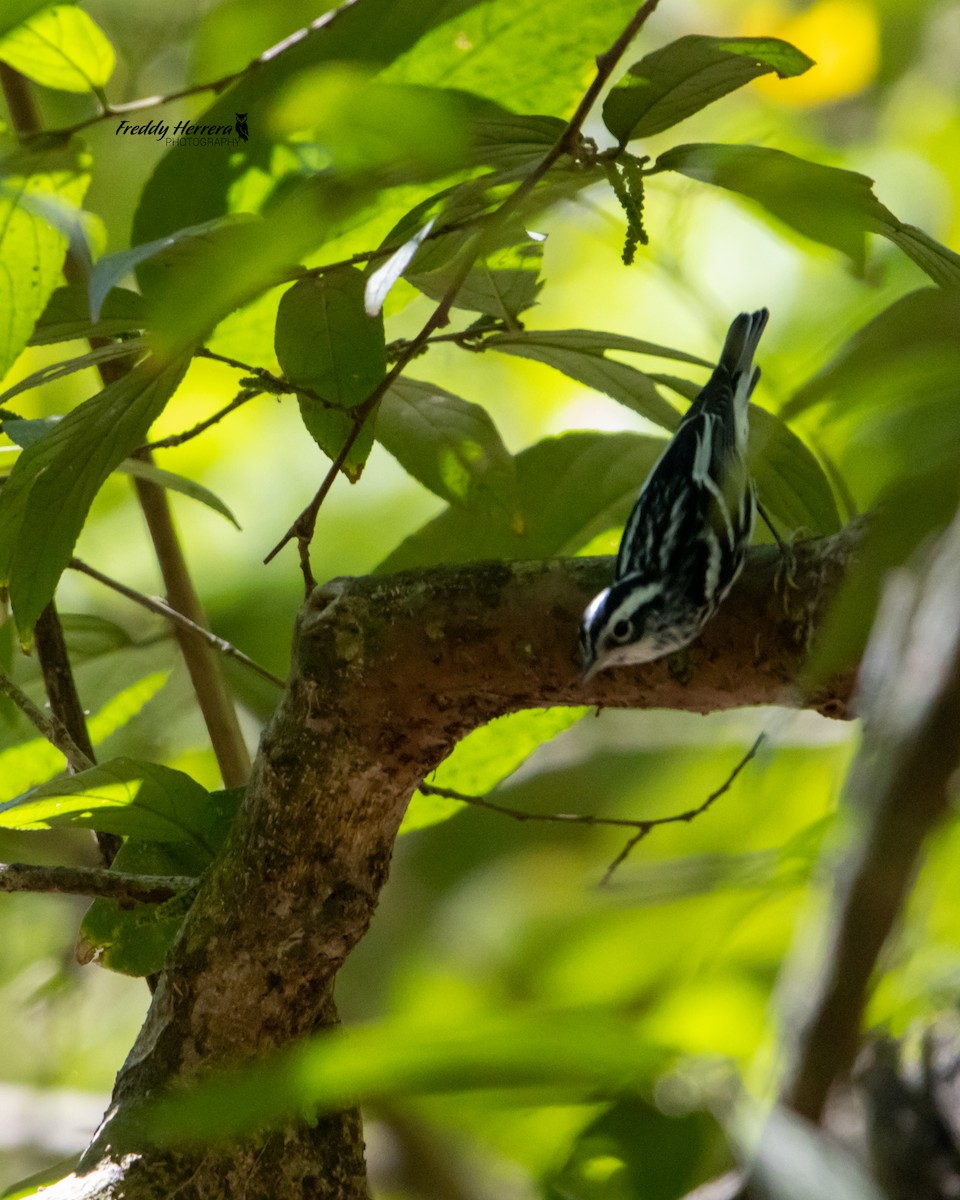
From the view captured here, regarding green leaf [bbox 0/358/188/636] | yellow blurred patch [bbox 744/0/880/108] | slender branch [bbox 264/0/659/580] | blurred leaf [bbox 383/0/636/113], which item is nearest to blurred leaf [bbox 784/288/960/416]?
slender branch [bbox 264/0/659/580]

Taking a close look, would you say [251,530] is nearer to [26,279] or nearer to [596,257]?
[596,257]

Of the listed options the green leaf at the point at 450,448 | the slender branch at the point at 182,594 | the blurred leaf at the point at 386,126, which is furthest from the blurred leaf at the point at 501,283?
the blurred leaf at the point at 386,126

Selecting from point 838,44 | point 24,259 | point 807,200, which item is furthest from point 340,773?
point 838,44

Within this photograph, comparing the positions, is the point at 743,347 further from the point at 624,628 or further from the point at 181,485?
the point at 181,485

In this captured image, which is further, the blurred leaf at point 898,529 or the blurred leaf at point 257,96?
the blurred leaf at point 257,96

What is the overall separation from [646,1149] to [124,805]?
1066 mm

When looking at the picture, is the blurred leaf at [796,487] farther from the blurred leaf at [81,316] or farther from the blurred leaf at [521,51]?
the blurred leaf at [81,316]

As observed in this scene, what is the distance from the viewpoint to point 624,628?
136cm

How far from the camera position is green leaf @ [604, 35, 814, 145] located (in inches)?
49.6

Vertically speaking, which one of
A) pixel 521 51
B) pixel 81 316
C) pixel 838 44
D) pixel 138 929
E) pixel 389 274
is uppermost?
pixel 838 44

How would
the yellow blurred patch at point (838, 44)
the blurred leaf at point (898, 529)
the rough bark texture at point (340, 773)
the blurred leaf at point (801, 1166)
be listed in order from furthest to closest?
the yellow blurred patch at point (838, 44) → the rough bark texture at point (340, 773) → the blurred leaf at point (898, 529) → the blurred leaf at point (801, 1166)

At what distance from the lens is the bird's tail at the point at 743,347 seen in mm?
1964

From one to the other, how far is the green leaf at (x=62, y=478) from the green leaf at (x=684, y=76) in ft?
1.77

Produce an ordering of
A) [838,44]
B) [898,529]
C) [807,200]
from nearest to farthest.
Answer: [898,529], [807,200], [838,44]
